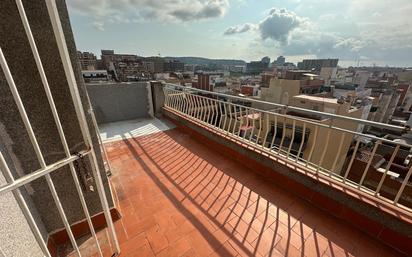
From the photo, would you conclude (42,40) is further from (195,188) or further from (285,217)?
(285,217)

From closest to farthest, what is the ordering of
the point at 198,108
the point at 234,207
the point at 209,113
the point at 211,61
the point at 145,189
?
the point at 234,207 → the point at 145,189 → the point at 209,113 → the point at 198,108 → the point at 211,61

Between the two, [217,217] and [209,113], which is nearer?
[217,217]

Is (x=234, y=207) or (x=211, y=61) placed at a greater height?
(x=211, y=61)

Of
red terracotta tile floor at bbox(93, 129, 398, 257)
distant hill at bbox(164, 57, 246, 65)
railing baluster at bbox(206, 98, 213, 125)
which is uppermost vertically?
distant hill at bbox(164, 57, 246, 65)

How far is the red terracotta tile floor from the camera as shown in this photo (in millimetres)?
1718

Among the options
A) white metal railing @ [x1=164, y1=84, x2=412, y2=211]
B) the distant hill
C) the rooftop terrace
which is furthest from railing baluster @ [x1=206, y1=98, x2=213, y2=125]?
the distant hill

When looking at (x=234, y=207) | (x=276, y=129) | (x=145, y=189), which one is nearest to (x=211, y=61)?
(x=276, y=129)

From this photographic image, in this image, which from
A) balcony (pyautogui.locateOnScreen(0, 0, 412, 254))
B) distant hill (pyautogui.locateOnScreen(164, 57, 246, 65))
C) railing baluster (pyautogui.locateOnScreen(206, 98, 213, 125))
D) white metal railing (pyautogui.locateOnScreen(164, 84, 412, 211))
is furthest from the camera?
distant hill (pyautogui.locateOnScreen(164, 57, 246, 65))

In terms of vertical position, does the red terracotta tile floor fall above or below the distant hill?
below

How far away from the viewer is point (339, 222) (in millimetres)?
2008

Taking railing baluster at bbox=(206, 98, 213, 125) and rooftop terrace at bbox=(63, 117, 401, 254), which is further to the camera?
railing baluster at bbox=(206, 98, 213, 125)

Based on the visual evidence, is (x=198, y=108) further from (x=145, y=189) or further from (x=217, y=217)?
(x=217, y=217)

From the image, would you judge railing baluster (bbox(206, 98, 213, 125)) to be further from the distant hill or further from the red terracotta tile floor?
the distant hill

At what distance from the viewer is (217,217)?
206cm
